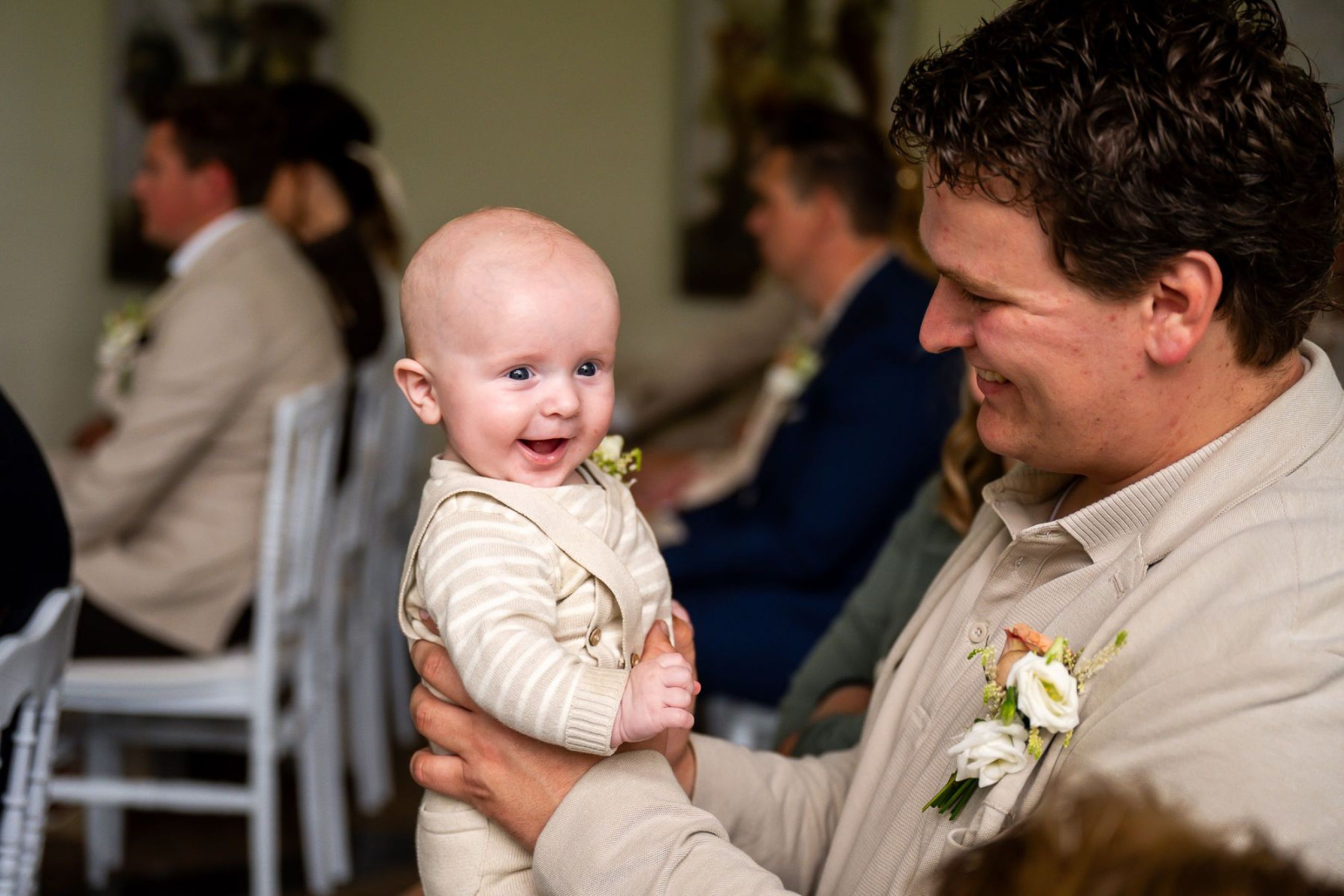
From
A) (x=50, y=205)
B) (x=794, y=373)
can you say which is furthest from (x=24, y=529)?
(x=50, y=205)

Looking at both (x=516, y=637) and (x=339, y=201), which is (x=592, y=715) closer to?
(x=516, y=637)

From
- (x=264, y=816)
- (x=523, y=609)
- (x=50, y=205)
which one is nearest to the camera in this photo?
(x=523, y=609)

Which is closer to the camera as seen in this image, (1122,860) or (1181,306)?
(1122,860)

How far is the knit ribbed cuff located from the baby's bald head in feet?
1.15

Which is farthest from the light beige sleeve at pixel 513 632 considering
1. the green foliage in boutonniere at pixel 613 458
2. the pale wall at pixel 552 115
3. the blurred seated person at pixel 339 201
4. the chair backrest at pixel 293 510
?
the pale wall at pixel 552 115

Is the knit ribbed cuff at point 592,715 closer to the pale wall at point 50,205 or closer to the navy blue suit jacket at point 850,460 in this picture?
the navy blue suit jacket at point 850,460

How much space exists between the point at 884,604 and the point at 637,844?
0.81m

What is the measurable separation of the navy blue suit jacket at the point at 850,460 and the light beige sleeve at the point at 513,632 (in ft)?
5.36

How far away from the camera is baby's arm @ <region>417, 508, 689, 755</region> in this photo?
3.61 ft

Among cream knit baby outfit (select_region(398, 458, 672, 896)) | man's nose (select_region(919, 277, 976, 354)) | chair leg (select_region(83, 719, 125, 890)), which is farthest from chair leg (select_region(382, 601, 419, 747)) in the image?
man's nose (select_region(919, 277, 976, 354))

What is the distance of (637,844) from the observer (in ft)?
3.70

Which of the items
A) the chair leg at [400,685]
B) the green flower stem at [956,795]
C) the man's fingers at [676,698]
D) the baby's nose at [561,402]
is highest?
the baby's nose at [561,402]

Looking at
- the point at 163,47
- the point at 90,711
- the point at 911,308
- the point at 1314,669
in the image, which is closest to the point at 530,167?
the point at 163,47

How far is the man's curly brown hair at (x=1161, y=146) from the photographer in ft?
3.43
